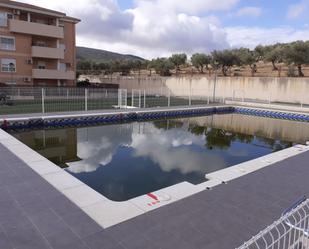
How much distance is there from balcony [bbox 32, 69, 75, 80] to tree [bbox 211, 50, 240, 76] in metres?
15.1

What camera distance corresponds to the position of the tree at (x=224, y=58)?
2744 cm

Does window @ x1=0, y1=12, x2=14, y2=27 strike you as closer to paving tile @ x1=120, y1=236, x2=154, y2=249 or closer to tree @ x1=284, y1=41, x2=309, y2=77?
tree @ x1=284, y1=41, x2=309, y2=77

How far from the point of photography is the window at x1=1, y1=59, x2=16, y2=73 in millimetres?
21141

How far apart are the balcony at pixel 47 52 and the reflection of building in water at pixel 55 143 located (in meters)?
14.1

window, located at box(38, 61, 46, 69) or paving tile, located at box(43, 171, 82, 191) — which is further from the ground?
window, located at box(38, 61, 46, 69)

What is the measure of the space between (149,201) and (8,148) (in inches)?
165

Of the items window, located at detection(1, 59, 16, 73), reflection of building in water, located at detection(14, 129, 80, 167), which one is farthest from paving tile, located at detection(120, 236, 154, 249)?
window, located at detection(1, 59, 16, 73)

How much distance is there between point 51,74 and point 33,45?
2957 millimetres

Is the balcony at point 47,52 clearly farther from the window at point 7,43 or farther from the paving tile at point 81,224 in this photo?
the paving tile at point 81,224

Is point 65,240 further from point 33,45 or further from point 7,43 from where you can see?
point 33,45

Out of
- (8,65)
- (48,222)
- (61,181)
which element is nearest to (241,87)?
(8,65)

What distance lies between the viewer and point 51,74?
22578 millimetres

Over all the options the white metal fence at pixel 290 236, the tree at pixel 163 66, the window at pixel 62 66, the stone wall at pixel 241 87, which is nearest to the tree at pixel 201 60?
the tree at pixel 163 66

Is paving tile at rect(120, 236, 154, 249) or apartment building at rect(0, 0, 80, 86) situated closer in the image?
paving tile at rect(120, 236, 154, 249)
